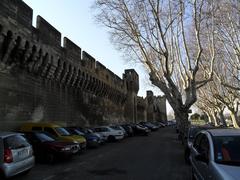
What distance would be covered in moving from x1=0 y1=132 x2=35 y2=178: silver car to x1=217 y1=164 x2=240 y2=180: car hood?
555 centimetres

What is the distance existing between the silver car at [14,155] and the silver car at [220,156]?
4939 mm

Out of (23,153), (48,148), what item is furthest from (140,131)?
(23,153)

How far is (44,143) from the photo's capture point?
12484 millimetres

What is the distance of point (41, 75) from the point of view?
22.3 meters

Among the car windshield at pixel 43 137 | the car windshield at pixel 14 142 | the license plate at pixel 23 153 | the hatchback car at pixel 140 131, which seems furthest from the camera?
the hatchback car at pixel 140 131

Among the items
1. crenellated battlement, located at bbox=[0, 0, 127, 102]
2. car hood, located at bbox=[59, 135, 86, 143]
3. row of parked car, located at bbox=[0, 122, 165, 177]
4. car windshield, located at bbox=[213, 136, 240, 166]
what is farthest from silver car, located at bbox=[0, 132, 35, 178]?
crenellated battlement, located at bbox=[0, 0, 127, 102]

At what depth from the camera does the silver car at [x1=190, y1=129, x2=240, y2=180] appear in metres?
4.83

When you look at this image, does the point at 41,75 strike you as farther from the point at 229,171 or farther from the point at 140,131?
the point at 229,171

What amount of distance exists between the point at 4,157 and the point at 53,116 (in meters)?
16.1

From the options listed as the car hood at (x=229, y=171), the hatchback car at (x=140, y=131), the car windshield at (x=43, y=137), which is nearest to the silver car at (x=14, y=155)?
the car windshield at (x=43, y=137)

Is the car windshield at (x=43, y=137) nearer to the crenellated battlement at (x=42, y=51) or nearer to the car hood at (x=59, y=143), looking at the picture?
the car hood at (x=59, y=143)

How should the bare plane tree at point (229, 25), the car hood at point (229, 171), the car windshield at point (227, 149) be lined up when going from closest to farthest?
the car hood at point (229, 171) → the car windshield at point (227, 149) → the bare plane tree at point (229, 25)

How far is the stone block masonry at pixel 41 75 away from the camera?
18000 millimetres

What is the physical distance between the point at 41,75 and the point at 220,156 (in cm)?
1855
